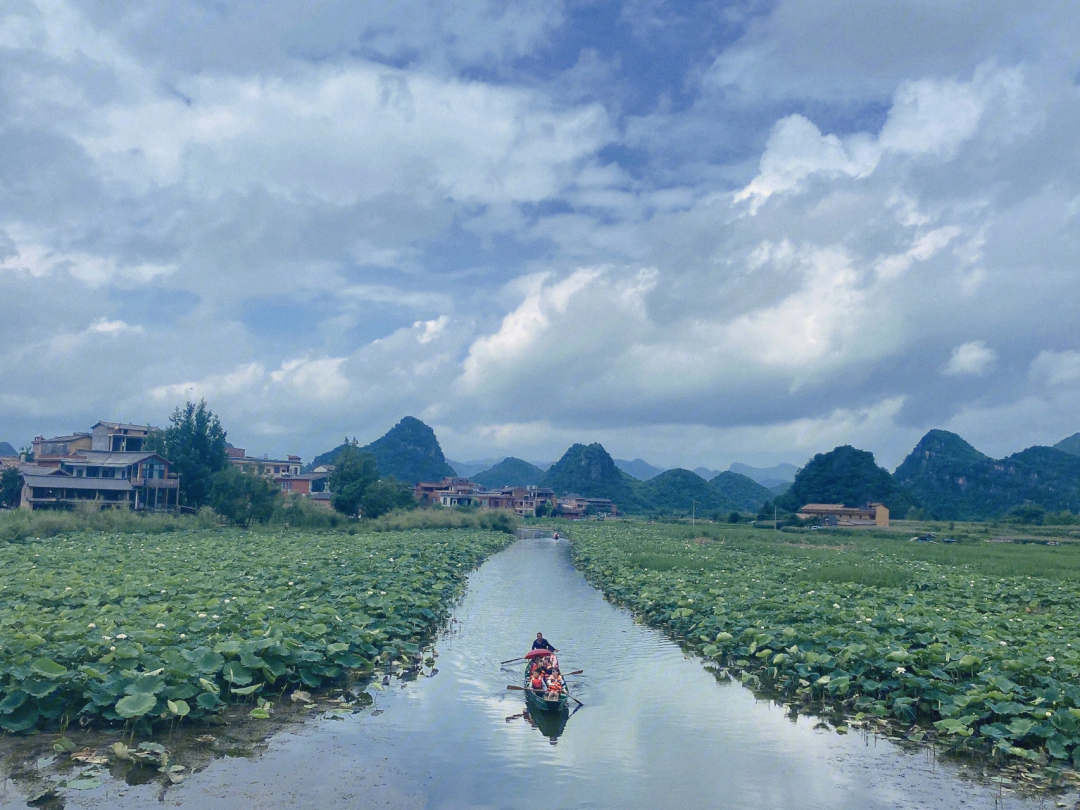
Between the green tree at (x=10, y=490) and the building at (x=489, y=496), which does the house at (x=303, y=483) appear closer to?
the building at (x=489, y=496)

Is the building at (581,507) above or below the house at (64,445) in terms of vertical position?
below

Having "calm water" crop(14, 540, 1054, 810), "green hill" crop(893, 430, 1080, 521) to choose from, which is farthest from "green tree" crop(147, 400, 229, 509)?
"green hill" crop(893, 430, 1080, 521)

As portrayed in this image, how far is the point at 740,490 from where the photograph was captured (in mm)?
178125

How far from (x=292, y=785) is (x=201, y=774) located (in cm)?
107

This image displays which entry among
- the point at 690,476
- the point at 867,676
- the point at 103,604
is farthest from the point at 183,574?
the point at 690,476

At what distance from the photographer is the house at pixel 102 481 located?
5034 centimetres

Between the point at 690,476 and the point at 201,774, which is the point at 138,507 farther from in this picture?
the point at 690,476

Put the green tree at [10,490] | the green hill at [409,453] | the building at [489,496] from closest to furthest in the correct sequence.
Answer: the green tree at [10,490]
the building at [489,496]
the green hill at [409,453]

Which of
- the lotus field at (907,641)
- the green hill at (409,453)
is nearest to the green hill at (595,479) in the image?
the green hill at (409,453)

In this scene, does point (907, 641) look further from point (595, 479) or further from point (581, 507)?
point (595, 479)

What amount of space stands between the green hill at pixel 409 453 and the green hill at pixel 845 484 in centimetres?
7500

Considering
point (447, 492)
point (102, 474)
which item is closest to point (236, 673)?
point (102, 474)

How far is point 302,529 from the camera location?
51.6m

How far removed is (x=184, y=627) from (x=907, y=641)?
12.1m
